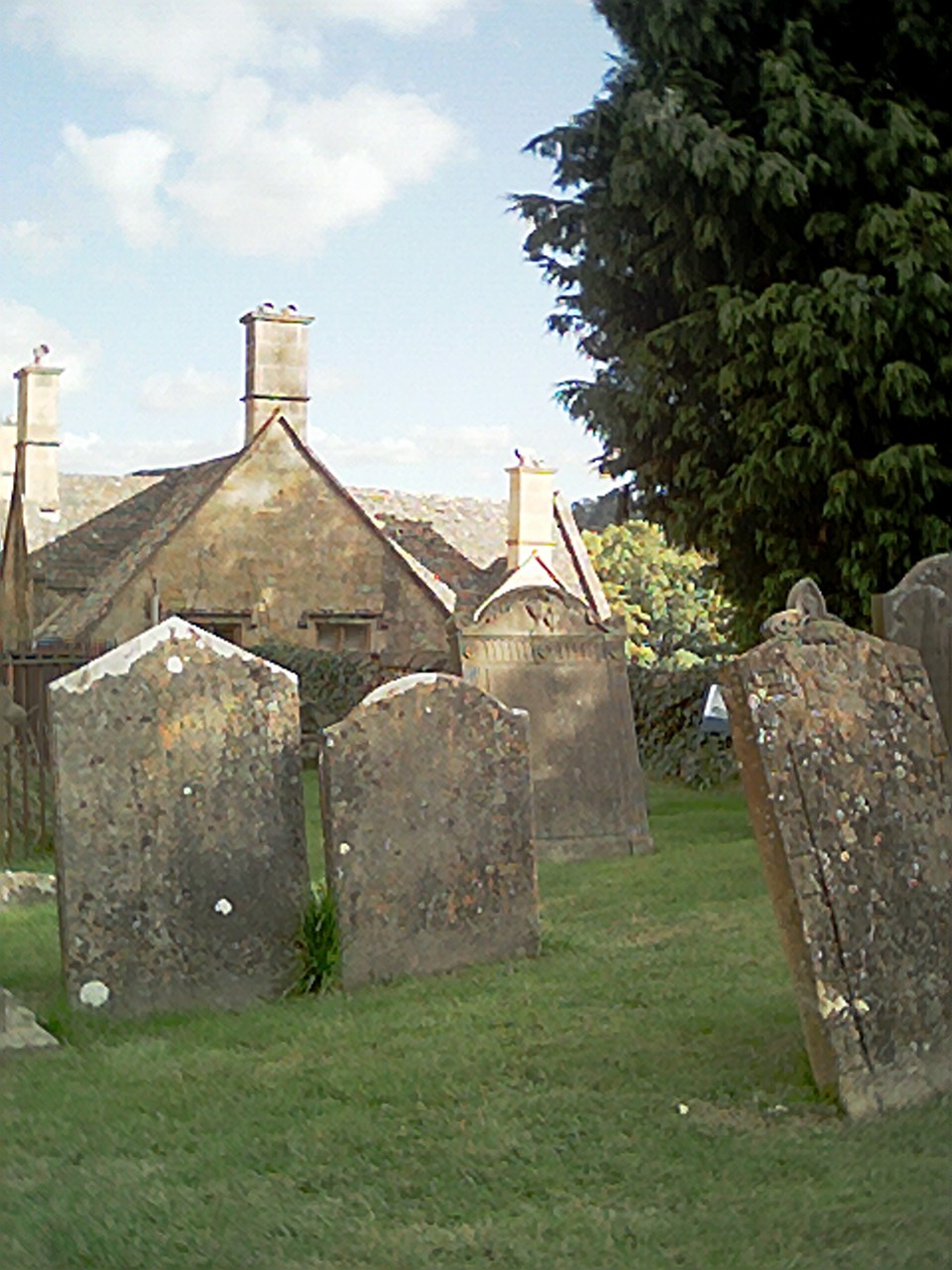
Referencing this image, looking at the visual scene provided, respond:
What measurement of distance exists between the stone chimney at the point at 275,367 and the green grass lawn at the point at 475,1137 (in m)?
22.4

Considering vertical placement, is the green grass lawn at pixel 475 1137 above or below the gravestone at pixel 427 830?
below

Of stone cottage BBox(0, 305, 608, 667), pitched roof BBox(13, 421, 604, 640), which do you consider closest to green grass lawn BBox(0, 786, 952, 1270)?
stone cottage BBox(0, 305, 608, 667)

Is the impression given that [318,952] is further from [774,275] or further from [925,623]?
[774,275]

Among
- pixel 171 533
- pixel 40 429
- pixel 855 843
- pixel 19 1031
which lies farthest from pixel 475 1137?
pixel 40 429

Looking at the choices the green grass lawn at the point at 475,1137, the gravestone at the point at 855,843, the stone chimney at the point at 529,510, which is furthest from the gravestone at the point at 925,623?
the stone chimney at the point at 529,510

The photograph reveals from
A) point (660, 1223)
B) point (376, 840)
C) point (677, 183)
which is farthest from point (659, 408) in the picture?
point (660, 1223)

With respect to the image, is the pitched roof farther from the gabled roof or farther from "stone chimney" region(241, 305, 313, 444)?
"stone chimney" region(241, 305, 313, 444)

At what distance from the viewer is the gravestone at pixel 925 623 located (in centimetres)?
909

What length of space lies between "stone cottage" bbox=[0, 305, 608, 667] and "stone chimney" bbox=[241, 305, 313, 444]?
3 cm

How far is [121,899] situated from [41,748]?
529 centimetres

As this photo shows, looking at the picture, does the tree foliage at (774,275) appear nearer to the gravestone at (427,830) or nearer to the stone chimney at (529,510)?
the gravestone at (427,830)

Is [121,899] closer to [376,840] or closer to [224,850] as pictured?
[224,850]

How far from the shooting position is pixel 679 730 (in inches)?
648

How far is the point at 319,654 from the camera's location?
22.8 m
